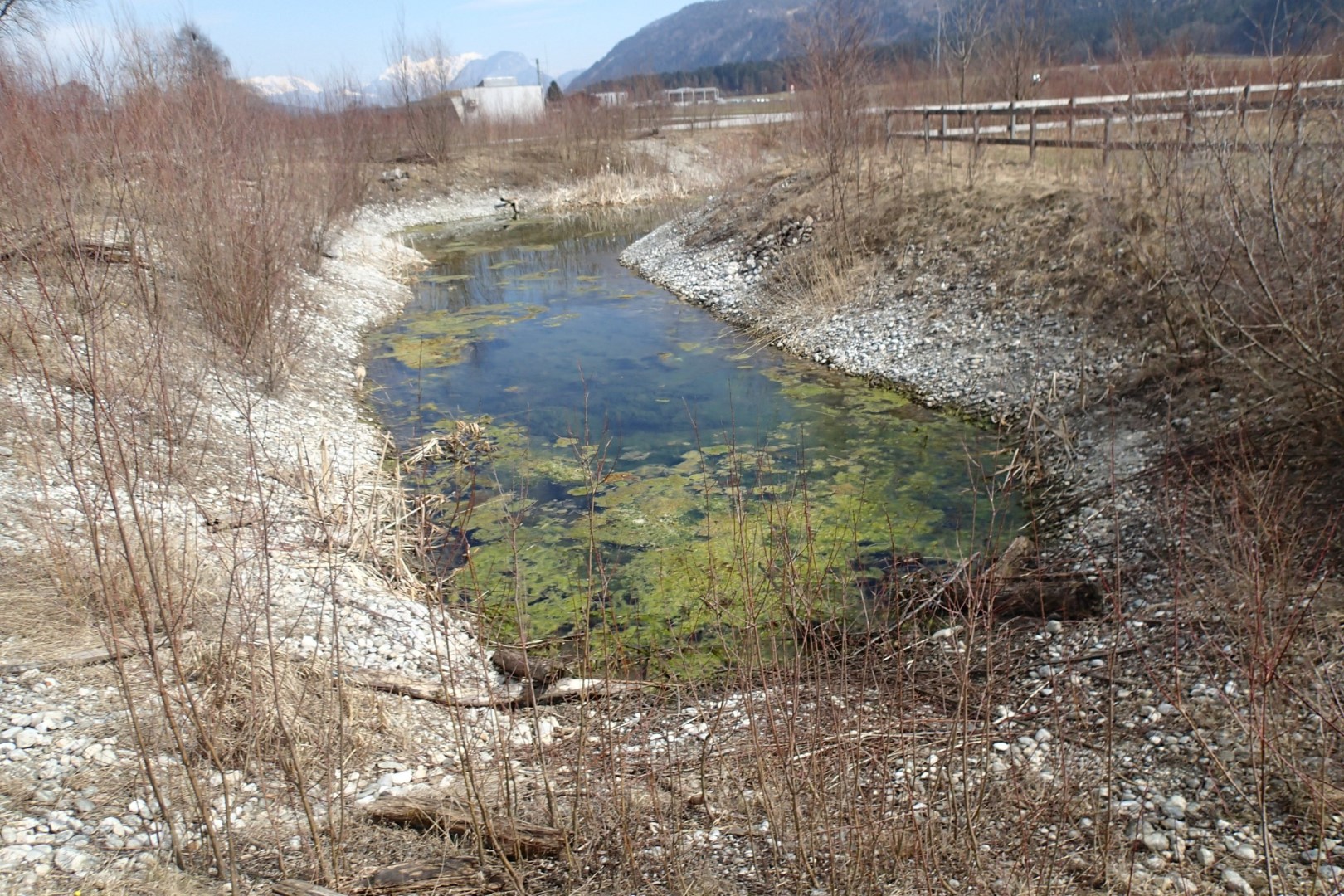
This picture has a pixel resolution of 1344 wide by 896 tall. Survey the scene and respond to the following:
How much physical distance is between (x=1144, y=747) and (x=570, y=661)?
10.3ft

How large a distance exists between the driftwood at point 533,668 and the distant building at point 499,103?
32.1 m

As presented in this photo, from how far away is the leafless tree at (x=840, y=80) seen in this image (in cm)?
1491

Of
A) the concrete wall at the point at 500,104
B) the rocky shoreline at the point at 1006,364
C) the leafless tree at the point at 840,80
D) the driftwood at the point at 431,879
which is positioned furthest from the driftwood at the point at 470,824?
the concrete wall at the point at 500,104

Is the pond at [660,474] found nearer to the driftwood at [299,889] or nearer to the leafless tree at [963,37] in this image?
the driftwood at [299,889]

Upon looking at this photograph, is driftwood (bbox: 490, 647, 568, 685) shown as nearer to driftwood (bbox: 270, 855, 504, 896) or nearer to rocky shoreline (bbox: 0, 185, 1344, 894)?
rocky shoreline (bbox: 0, 185, 1344, 894)

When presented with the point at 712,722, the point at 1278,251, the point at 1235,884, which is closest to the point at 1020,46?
the point at 1278,251

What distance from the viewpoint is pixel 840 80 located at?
14922 millimetres

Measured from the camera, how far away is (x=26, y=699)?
430 centimetres

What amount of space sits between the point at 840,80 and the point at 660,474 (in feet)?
29.4

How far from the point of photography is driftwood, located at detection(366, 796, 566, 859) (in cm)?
357

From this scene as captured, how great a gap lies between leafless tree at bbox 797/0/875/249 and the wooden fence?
1.79 metres

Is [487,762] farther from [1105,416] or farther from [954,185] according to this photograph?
[954,185]

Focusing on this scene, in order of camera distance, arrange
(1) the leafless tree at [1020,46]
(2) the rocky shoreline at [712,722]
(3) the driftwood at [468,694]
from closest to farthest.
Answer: (2) the rocky shoreline at [712,722] < (3) the driftwood at [468,694] < (1) the leafless tree at [1020,46]

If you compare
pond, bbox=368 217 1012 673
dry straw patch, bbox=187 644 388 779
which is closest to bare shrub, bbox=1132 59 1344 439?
pond, bbox=368 217 1012 673
